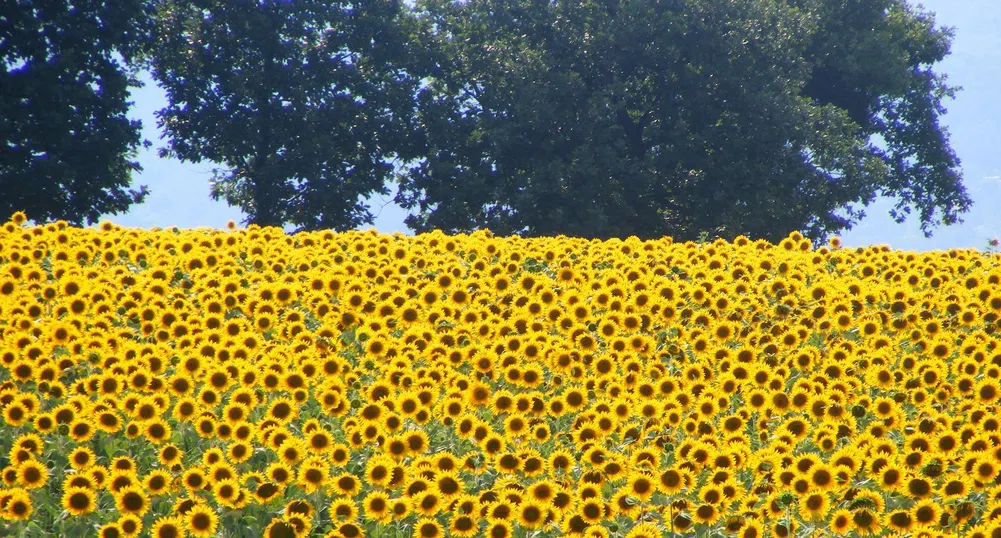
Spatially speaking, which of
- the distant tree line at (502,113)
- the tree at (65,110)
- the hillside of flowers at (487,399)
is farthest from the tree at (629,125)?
the hillside of flowers at (487,399)

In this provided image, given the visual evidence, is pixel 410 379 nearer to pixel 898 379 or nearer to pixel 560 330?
pixel 560 330

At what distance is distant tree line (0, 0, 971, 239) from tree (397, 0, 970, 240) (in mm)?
68

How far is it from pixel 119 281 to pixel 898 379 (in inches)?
281

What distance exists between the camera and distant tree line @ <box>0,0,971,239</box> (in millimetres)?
30672

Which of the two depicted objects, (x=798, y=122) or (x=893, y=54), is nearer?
(x=798, y=122)

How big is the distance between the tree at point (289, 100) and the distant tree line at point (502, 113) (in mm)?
62

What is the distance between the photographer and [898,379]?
8.13 metres

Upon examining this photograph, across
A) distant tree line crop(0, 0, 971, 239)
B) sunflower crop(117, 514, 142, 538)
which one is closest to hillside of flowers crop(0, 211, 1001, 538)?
sunflower crop(117, 514, 142, 538)

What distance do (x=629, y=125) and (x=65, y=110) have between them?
1677 cm

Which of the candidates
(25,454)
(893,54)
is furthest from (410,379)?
(893,54)

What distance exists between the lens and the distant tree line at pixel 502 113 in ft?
101

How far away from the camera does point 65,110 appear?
27391 mm

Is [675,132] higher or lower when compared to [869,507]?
higher

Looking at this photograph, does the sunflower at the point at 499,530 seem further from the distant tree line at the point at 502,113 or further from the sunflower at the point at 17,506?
the distant tree line at the point at 502,113
